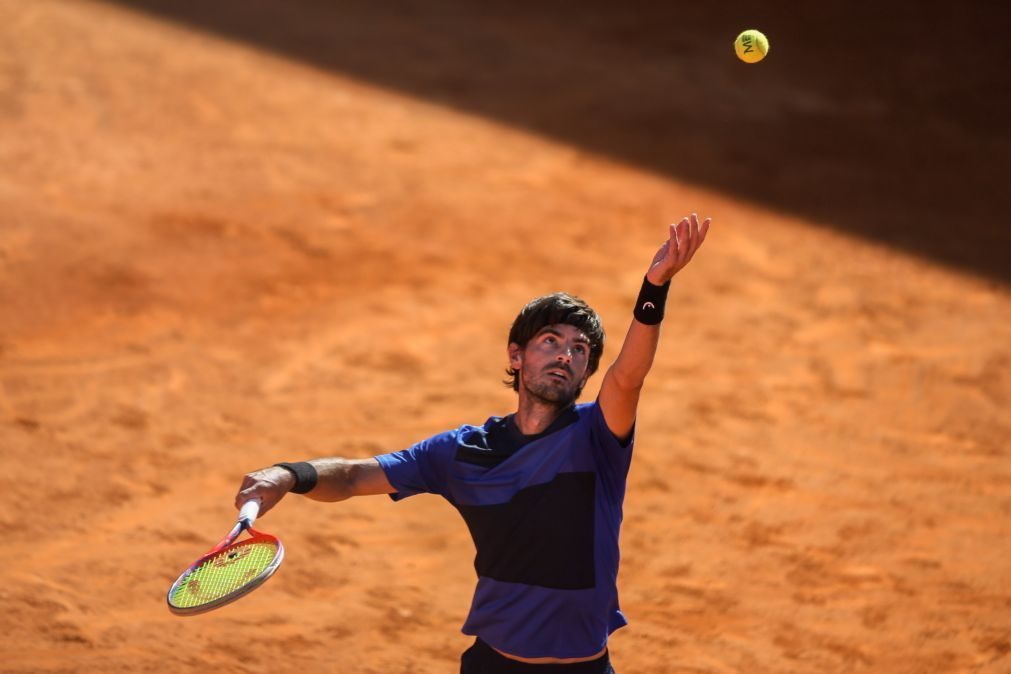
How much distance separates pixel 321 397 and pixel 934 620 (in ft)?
13.0

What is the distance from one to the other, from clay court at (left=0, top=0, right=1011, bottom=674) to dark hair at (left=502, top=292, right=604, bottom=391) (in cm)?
218

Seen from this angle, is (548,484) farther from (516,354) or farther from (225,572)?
(225,572)

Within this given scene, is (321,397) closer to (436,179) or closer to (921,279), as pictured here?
(436,179)

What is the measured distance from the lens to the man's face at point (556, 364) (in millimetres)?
4324

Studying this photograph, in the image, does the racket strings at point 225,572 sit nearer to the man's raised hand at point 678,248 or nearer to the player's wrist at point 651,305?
the player's wrist at point 651,305

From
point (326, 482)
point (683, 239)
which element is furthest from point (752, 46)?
point (326, 482)

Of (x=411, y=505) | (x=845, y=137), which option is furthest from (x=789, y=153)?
(x=411, y=505)

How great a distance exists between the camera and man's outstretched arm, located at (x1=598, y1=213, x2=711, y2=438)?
4.02m

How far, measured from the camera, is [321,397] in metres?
8.61

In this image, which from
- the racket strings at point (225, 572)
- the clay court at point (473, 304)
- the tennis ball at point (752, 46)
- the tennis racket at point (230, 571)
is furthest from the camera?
the clay court at point (473, 304)

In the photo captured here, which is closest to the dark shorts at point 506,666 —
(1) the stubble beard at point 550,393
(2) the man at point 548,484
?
(2) the man at point 548,484

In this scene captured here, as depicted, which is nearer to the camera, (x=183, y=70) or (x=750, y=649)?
(x=750, y=649)

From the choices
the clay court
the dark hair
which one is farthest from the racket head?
the clay court

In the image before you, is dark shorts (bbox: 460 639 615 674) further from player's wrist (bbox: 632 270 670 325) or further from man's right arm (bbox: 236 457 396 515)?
player's wrist (bbox: 632 270 670 325)
